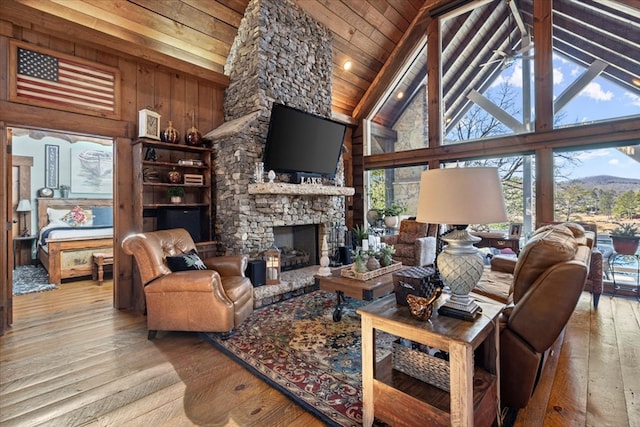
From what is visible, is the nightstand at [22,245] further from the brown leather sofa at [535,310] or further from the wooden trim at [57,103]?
the brown leather sofa at [535,310]

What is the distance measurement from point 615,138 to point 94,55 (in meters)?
6.72

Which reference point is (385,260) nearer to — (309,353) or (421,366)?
(309,353)

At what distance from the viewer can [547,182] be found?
182 inches

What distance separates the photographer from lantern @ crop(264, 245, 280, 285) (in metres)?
3.92

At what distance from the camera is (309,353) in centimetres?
252

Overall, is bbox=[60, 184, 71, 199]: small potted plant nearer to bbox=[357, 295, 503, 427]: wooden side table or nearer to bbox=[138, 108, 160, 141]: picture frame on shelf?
bbox=[138, 108, 160, 141]: picture frame on shelf

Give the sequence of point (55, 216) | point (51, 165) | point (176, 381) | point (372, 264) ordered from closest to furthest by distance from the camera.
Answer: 1. point (176, 381)
2. point (372, 264)
3. point (55, 216)
4. point (51, 165)

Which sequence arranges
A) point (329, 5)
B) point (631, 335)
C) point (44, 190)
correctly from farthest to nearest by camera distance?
point (44, 190), point (329, 5), point (631, 335)

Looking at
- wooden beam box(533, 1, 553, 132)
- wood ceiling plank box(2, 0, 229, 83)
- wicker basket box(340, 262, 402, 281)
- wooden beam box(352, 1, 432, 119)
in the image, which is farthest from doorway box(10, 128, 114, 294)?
wooden beam box(533, 1, 553, 132)

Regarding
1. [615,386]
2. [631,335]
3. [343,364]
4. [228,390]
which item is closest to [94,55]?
[228,390]

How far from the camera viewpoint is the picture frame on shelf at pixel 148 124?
3643mm

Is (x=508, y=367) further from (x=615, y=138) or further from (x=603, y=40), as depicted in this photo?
(x=603, y=40)

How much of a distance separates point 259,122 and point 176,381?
10.3 ft

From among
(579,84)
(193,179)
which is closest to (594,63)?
(579,84)
